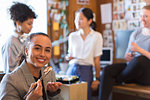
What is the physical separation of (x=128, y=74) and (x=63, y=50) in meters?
1.19

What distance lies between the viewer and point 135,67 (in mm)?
2182

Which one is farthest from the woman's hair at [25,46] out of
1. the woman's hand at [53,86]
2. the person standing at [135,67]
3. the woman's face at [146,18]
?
the woman's face at [146,18]

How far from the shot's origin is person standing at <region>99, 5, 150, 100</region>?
2160mm

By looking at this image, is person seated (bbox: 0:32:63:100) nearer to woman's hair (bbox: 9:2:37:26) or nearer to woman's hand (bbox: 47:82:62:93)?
woman's hand (bbox: 47:82:62:93)

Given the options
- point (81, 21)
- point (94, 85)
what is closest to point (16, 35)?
point (81, 21)

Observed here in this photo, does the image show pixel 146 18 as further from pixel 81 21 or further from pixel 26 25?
A: pixel 26 25

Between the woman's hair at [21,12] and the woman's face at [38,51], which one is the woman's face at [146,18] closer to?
the woman's hair at [21,12]

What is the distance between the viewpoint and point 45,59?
1.22m

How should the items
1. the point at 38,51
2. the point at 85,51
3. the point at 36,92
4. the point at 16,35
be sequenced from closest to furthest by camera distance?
the point at 36,92
the point at 38,51
the point at 16,35
the point at 85,51

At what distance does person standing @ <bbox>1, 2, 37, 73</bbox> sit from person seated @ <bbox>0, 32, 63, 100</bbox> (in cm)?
21

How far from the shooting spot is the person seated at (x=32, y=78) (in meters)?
1.08

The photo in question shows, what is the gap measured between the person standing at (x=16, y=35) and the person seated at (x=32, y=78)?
0.21 metres

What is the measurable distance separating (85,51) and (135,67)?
20.4 inches

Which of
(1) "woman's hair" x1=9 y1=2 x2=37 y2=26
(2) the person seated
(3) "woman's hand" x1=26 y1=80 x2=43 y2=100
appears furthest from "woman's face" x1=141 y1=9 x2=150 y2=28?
(3) "woman's hand" x1=26 y1=80 x2=43 y2=100
